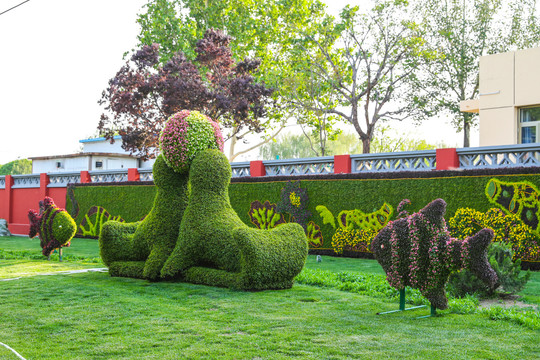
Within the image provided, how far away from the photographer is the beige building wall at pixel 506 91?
17.4 metres

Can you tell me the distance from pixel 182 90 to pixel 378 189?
12.5 metres

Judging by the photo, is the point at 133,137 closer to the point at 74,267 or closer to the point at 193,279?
the point at 74,267

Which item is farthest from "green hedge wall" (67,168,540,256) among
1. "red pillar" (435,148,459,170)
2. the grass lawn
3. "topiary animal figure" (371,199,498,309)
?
"topiary animal figure" (371,199,498,309)

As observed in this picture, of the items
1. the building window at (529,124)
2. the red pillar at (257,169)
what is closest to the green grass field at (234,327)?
the red pillar at (257,169)

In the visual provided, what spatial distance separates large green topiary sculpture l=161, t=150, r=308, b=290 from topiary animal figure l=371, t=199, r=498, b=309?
2138mm

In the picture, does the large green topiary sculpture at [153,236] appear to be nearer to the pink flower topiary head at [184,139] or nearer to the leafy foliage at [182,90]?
the pink flower topiary head at [184,139]

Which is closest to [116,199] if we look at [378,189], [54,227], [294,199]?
[54,227]

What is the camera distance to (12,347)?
193 inches

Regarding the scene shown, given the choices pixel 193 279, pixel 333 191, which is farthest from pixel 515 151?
pixel 193 279

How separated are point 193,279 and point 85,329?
3107mm

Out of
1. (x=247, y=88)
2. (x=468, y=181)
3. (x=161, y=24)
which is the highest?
(x=161, y=24)

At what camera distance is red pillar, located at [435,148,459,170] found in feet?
39.5

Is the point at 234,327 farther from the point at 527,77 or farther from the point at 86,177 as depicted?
the point at 86,177

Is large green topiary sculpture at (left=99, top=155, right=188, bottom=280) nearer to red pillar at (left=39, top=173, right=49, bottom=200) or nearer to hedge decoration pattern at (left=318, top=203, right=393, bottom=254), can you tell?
hedge decoration pattern at (left=318, top=203, right=393, bottom=254)
